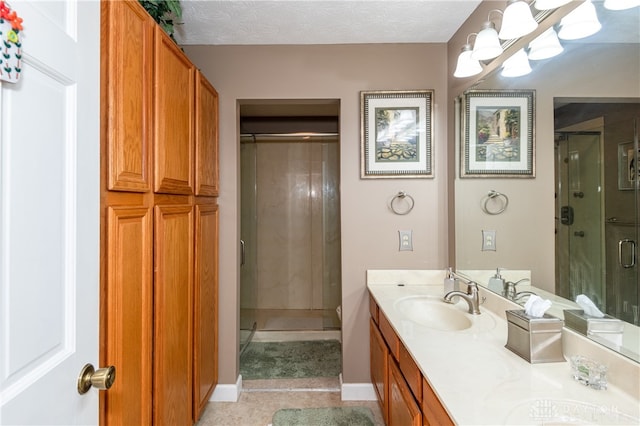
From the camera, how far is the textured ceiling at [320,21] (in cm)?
174

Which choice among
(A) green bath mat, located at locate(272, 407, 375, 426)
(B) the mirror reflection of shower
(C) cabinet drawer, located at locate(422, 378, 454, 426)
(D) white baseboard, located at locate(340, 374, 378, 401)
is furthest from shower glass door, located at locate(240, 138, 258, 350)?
(C) cabinet drawer, located at locate(422, 378, 454, 426)

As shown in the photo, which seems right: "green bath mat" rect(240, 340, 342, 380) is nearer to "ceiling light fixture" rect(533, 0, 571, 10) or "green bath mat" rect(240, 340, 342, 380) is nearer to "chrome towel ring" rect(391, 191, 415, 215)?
Answer: "chrome towel ring" rect(391, 191, 415, 215)

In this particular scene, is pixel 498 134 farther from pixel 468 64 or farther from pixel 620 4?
pixel 620 4

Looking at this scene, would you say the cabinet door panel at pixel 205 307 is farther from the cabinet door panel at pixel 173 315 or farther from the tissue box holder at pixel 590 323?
the tissue box holder at pixel 590 323

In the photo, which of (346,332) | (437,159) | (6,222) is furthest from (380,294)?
(6,222)

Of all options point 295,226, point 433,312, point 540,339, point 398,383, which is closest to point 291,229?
point 295,226

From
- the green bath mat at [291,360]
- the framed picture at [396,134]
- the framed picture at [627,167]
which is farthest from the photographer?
the green bath mat at [291,360]

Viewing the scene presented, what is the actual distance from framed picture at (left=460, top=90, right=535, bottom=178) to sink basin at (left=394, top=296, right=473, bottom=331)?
778 millimetres

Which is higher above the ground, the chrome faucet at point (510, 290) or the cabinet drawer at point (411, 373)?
the chrome faucet at point (510, 290)

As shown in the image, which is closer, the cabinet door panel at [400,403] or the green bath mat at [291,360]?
the cabinet door panel at [400,403]

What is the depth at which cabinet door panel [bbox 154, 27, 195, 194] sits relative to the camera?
4.33 ft

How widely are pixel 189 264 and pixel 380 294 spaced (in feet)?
3.77

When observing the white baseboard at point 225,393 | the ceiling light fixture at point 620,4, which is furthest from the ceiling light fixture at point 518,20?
the white baseboard at point 225,393

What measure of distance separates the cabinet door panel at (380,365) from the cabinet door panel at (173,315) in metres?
1.07
